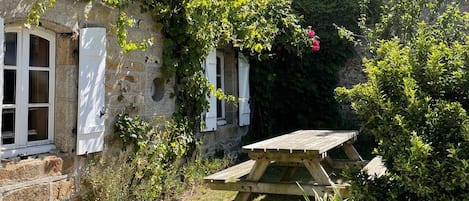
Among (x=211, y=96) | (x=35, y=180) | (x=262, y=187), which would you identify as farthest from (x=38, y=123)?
(x=211, y=96)

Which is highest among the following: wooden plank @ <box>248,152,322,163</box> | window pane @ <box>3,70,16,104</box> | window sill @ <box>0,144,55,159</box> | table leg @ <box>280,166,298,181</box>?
window pane @ <box>3,70,16,104</box>

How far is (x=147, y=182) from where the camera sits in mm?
5199

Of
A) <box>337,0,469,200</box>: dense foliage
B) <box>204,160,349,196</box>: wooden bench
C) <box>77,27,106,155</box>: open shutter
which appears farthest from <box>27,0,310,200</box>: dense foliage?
<box>337,0,469,200</box>: dense foliage

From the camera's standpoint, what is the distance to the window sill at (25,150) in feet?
13.4

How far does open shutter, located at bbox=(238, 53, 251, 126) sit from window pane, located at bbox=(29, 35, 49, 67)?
4.07 m

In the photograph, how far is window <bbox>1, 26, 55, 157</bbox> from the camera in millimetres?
4180

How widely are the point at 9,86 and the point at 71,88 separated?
1.87 feet

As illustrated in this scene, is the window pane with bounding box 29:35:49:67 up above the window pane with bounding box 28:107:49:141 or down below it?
above

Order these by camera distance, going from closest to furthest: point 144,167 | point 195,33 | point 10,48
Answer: point 10,48, point 144,167, point 195,33

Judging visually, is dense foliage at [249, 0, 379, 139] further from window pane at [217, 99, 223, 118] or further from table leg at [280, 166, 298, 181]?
table leg at [280, 166, 298, 181]

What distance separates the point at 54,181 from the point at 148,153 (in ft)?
3.80

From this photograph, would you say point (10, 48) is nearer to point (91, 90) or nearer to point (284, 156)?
point (91, 90)

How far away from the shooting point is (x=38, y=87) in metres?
4.49

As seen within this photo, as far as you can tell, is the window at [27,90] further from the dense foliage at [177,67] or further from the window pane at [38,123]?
the dense foliage at [177,67]
